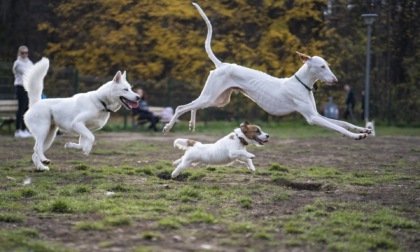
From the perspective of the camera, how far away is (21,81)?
14.8 m

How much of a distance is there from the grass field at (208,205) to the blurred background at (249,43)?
1399 cm

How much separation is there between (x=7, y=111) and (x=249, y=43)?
1161 cm

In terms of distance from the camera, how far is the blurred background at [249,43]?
25.0 metres

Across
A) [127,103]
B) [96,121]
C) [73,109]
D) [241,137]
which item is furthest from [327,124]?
[73,109]

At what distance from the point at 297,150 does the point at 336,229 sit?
834 cm

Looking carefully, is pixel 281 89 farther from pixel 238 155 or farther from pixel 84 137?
pixel 84 137

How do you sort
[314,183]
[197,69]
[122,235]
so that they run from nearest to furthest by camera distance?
[122,235]
[314,183]
[197,69]

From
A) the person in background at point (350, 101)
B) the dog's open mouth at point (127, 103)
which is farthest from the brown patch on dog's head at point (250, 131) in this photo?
the person in background at point (350, 101)

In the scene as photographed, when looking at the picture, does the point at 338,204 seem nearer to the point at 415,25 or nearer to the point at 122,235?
the point at 122,235

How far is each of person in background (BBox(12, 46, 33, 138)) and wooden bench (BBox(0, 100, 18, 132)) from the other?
1.35m

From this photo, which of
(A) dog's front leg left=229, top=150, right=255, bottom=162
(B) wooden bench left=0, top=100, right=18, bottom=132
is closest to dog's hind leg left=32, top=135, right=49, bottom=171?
(A) dog's front leg left=229, top=150, right=255, bottom=162

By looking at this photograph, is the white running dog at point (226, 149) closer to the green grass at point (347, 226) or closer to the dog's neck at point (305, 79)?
the dog's neck at point (305, 79)

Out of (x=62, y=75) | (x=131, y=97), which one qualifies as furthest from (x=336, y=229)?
(x=62, y=75)

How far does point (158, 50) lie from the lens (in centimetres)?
2559
